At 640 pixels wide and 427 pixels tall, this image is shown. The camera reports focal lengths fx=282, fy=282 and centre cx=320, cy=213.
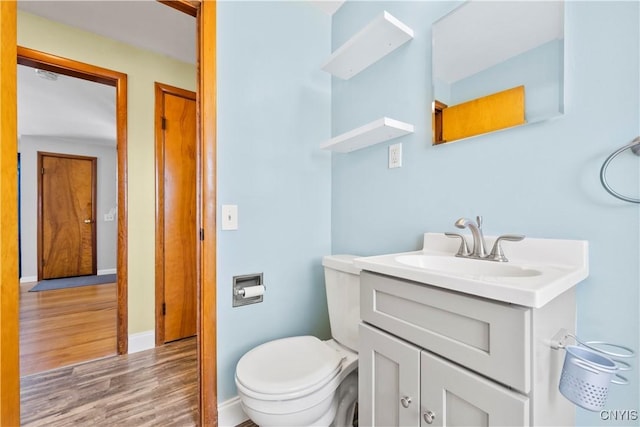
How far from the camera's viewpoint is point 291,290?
160 cm

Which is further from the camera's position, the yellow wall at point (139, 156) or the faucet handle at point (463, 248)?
the yellow wall at point (139, 156)

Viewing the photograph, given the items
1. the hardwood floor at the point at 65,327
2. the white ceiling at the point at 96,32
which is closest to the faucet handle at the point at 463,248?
the white ceiling at the point at 96,32

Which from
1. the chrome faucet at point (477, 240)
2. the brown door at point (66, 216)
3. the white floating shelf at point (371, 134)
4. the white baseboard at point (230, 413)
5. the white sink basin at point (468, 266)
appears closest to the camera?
the white sink basin at point (468, 266)

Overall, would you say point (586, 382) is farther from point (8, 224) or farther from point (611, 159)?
point (8, 224)

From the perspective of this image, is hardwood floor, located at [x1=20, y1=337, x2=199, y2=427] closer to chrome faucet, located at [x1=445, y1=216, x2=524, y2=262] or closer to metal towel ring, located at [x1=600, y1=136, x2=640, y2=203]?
chrome faucet, located at [x1=445, y1=216, x2=524, y2=262]

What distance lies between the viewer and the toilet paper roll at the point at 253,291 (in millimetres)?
1401

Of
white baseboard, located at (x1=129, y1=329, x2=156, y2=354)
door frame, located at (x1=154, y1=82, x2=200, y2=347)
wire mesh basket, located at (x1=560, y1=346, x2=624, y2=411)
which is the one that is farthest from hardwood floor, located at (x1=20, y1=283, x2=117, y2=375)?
wire mesh basket, located at (x1=560, y1=346, x2=624, y2=411)

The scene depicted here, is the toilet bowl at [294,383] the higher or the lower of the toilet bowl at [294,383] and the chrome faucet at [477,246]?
the lower

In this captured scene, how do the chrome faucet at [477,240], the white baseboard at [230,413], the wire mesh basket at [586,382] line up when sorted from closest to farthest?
the wire mesh basket at [586,382]
the chrome faucet at [477,240]
the white baseboard at [230,413]

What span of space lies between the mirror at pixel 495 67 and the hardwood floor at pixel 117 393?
1.90 m

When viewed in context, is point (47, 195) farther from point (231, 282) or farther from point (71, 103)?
point (231, 282)

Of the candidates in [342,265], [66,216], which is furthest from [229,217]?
[66,216]

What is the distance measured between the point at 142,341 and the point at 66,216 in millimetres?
3728

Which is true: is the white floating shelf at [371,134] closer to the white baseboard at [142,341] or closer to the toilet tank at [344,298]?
the toilet tank at [344,298]
